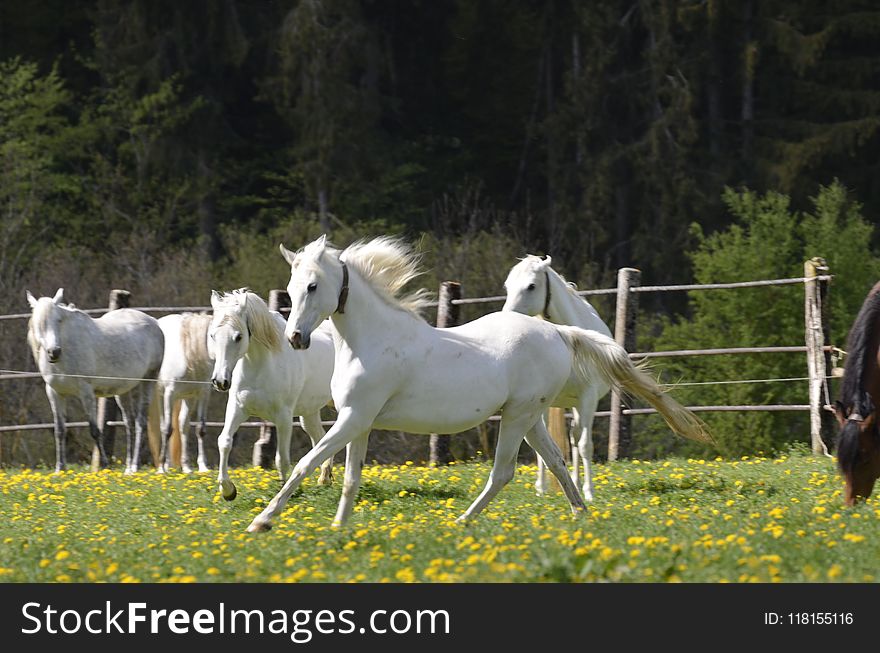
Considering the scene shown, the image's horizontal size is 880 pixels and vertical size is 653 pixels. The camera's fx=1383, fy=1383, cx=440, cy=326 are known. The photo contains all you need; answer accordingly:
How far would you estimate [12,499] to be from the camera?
35.4 feet

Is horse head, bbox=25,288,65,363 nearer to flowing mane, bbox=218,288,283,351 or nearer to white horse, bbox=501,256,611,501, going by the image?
flowing mane, bbox=218,288,283,351

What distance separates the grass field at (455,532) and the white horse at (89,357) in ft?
9.75

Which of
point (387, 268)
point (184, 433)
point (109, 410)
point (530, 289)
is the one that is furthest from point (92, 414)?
point (387, 268)

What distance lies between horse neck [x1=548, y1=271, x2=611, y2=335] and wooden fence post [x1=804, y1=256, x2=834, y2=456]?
3062 millimetres

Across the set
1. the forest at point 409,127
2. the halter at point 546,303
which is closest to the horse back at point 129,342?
the halter at point 546,303

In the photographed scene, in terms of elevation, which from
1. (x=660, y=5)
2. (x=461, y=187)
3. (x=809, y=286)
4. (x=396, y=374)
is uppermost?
(x=660, y=5)

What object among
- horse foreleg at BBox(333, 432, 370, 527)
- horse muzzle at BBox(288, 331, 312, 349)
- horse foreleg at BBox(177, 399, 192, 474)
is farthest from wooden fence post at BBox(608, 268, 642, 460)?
horse muzzle at BBox(288, 331, 312, 349)

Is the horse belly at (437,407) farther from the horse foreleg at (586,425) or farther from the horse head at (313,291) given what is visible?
the horse foreleg at (586,425)

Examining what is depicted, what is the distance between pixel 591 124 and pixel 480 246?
26.9ft

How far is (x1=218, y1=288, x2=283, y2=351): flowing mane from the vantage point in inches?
434

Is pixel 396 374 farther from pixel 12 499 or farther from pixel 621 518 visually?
pixel 12 499

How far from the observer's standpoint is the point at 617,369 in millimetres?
9070

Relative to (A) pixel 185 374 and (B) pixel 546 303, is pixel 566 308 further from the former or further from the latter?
(A) pixel 185 374
